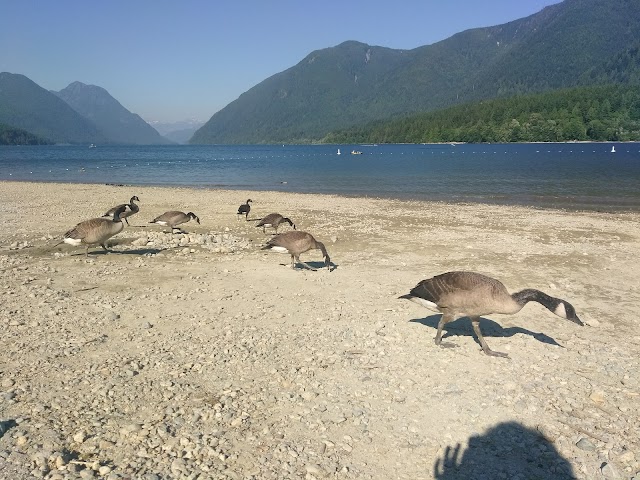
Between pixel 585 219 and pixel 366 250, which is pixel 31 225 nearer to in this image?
pixel 366 250

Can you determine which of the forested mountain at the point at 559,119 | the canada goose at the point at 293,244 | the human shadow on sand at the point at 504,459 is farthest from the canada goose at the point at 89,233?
the forested mountain at the point at 559,119

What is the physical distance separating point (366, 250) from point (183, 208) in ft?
46.1

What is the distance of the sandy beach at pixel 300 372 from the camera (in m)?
5.23

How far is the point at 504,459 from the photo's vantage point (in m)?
5.36

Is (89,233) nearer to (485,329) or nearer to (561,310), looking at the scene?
(485,329)

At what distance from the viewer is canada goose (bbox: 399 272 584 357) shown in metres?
7.69

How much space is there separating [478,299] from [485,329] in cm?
176

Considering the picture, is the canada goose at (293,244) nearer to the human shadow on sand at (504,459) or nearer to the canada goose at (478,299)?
the canada goose at (478,299)

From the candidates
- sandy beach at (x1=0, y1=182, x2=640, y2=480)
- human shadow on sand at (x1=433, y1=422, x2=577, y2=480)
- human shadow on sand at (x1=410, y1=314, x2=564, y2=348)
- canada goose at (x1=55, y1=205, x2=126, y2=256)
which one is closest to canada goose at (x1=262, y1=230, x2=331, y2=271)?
sandy beach at (x1=0, y1=182, x2=640, y2=480)

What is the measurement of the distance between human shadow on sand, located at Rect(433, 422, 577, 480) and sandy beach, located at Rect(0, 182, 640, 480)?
0.02 m

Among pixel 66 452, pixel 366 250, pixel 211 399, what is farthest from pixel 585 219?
pixel 66 452

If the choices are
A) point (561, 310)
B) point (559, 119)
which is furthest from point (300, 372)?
point (559, 119)

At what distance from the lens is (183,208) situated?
1031 inches

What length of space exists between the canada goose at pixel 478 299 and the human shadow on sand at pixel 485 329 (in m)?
0.91
